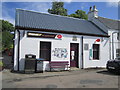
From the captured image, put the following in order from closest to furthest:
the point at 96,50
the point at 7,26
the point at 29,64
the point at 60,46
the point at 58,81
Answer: the point at 58,81
the point at 29,64
the point at 60,46
the point at 96,50
the point at 7,26

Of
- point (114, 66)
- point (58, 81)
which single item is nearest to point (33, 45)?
point (58, 81)

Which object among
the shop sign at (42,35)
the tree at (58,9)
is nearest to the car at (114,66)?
the shop sign at (42,35)

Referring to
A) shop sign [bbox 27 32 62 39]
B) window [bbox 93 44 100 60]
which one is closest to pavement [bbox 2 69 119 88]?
shop sign [bbox 27 32 62 39]

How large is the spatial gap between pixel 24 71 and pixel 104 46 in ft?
29.9

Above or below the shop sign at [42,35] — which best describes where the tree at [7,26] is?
above

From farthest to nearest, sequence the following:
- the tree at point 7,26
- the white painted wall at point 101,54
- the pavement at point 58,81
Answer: the tree at point 7,26, the white painted wall at point 101,54, the pavement at point 58,81

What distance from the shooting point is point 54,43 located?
34.3 ft

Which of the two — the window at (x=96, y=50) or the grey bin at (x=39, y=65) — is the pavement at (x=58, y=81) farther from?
the window at (x=96, y=50)

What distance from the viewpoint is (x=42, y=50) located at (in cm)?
1020

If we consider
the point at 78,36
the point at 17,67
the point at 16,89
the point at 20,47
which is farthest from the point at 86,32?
the point at 16,89

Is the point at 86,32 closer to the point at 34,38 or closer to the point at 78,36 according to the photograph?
the point at 78,36

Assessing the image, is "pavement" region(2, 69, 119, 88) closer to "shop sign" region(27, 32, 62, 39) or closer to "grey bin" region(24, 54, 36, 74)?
"grey bin" region(24, 54, 36, 74)

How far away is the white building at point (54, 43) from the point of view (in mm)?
9391

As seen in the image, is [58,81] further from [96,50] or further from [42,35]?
[96,50]
